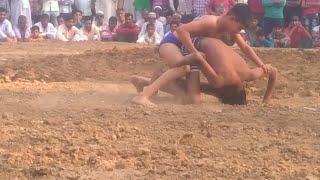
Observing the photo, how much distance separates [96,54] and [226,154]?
5.36 m

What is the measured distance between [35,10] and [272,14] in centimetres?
454

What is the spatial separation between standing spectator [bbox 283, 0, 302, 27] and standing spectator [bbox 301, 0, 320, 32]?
0.29 ft

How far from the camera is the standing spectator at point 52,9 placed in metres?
14.0

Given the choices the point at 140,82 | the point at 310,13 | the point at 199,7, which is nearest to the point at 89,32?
the point at 199,7

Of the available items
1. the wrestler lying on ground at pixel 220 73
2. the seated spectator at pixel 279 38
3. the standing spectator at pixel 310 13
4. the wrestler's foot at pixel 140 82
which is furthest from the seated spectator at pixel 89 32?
the wrestler lying on ground at pixel 220 73

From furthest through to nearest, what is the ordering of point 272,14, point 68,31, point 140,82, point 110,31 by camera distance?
point 110,31
point 68,31
point 272,14
point 140,82

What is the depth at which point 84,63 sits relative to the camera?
376 inches

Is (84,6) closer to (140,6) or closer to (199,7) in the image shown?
(140,6)

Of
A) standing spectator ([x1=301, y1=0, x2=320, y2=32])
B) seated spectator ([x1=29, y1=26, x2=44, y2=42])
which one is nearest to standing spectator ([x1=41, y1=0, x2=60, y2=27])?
seated spectator ([x1=29, y1=26, x2=44, y2=42])

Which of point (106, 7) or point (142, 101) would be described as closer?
point (142, 101)

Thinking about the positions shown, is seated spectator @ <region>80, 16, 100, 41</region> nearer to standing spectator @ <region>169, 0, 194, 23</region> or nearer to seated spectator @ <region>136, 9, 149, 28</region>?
seated spectator @ <region>136, 9, 149, 28</region>

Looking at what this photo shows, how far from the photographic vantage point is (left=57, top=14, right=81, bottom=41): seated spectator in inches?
528

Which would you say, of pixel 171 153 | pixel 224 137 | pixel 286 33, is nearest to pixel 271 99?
pixel 224 137

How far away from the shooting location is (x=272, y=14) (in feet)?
41.7
